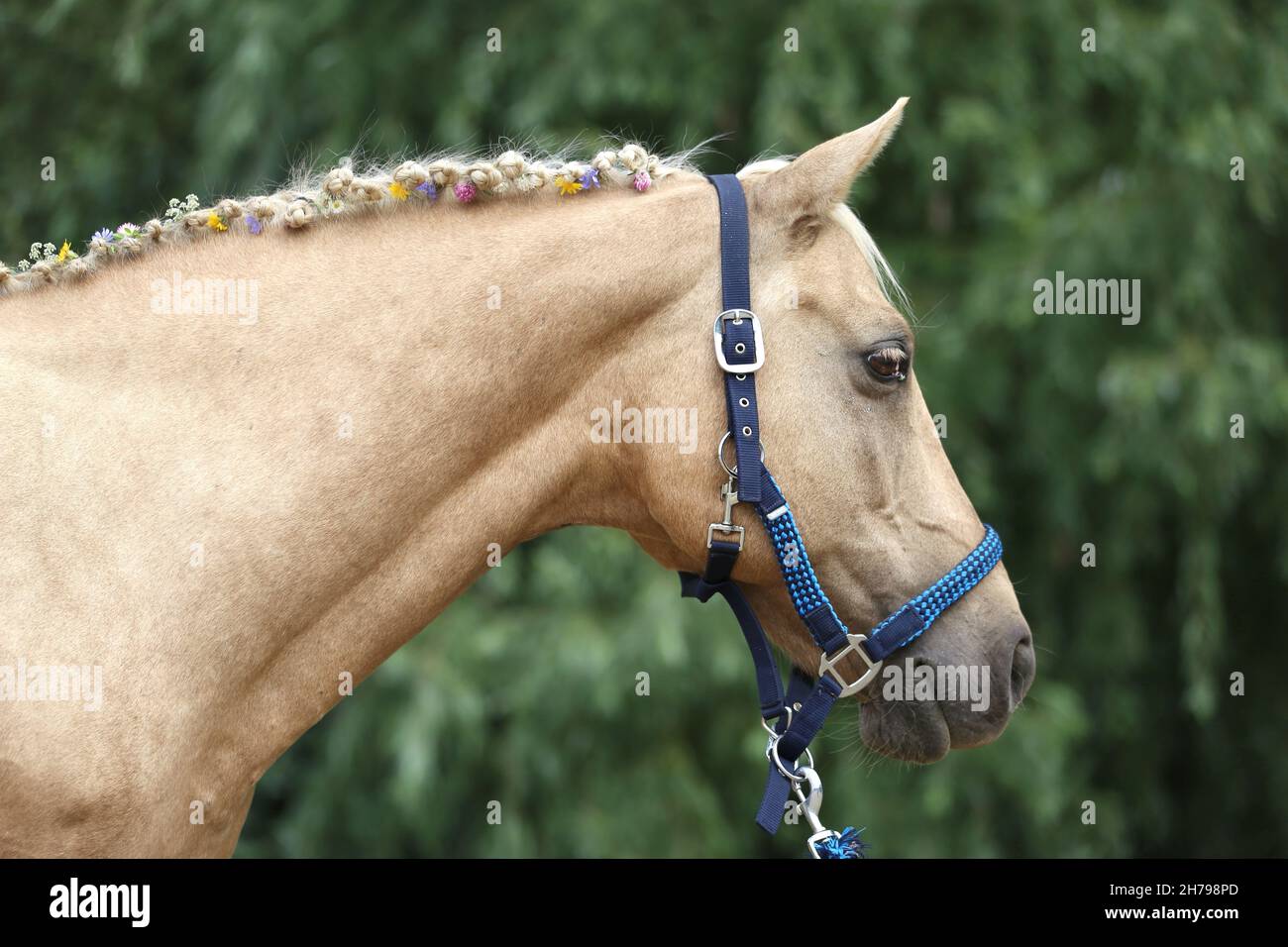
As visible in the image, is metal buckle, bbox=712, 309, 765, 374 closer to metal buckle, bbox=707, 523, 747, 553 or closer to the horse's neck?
the horse's neck

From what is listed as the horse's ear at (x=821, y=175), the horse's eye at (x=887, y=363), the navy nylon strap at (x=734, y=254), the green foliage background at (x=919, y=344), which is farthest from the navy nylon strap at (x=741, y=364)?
the green foliage background at (x=919, y=344)

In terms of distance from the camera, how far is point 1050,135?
6.45m

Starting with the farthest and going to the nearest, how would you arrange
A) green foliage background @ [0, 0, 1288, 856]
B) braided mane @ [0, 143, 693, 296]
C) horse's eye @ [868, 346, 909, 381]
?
green foliage background @ [0, 0, 1288, 856], horse's eye @ [868, 346, 909, 381], braided mane @ [0, 143, 693, 296]

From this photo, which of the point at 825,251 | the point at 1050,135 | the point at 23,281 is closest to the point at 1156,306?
the point at 1050,135

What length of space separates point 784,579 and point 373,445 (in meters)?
0.94

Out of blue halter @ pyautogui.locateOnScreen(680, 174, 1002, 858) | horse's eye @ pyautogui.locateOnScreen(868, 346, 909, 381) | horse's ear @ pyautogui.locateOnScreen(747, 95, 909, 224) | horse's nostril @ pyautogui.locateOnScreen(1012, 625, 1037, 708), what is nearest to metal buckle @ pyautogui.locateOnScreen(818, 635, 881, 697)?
blue halter @ pyautogui.locateOnScreen(680, 174, 1002, 858)

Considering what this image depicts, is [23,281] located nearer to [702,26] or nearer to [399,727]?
[399,727]

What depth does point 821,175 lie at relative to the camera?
254cm

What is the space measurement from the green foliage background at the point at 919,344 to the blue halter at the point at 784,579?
2.87 metres

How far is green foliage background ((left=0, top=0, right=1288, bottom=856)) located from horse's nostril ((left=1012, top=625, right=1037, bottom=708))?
298cm

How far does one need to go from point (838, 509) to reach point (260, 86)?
16.1 feet

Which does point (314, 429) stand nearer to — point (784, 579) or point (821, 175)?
point (784, 579)

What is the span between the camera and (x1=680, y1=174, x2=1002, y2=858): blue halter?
2.46m

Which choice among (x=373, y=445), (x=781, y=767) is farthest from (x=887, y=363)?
(x=373, y=445)
